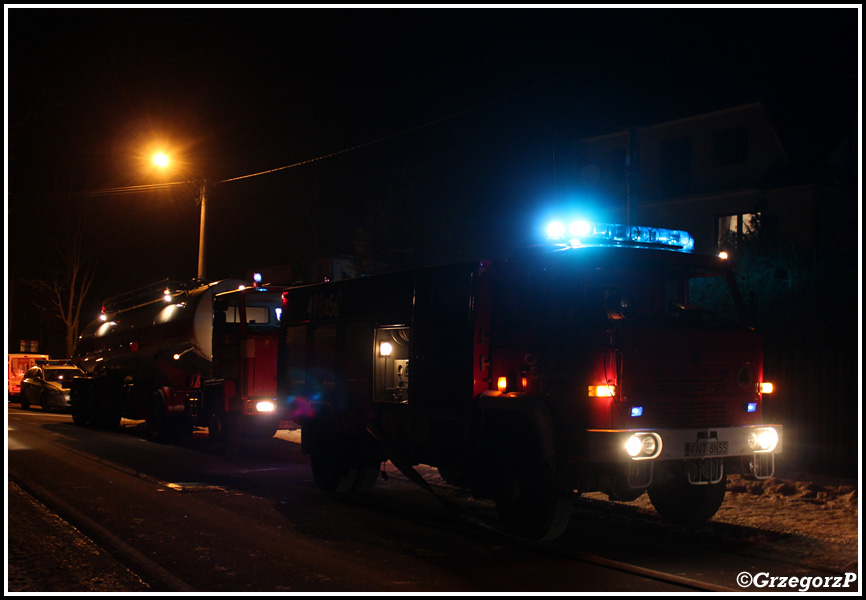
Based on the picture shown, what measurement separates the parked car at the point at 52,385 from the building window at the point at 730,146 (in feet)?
69.9

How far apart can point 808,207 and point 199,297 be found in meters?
16.9

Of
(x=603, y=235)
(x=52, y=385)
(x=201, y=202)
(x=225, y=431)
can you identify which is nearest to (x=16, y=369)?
(x=52, y=385)

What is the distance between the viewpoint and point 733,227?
26359mm

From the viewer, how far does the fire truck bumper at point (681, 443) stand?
7.52 meters

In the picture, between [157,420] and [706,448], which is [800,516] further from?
[157,420]

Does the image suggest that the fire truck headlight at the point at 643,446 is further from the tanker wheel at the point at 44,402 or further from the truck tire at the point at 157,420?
the tanker wheel at the point at 44,402

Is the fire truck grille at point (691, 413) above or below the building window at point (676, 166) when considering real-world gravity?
below

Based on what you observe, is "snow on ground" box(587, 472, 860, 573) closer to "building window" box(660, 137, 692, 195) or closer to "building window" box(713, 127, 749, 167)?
"building window" box(713, 127, 749, 167)

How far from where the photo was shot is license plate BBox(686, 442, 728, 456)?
25.7ft

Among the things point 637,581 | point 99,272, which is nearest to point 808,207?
point 637,581

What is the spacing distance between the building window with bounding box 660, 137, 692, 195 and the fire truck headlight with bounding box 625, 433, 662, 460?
2140cm

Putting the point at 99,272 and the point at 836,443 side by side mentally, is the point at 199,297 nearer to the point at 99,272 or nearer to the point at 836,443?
the point at 836,443

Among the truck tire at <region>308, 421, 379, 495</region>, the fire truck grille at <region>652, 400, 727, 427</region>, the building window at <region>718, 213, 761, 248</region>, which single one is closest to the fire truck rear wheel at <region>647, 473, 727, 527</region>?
the fire truck grille at <region>652, 400, 727, 427</region>

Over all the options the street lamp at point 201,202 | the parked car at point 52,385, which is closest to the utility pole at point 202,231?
the street lamp at point 201,202
